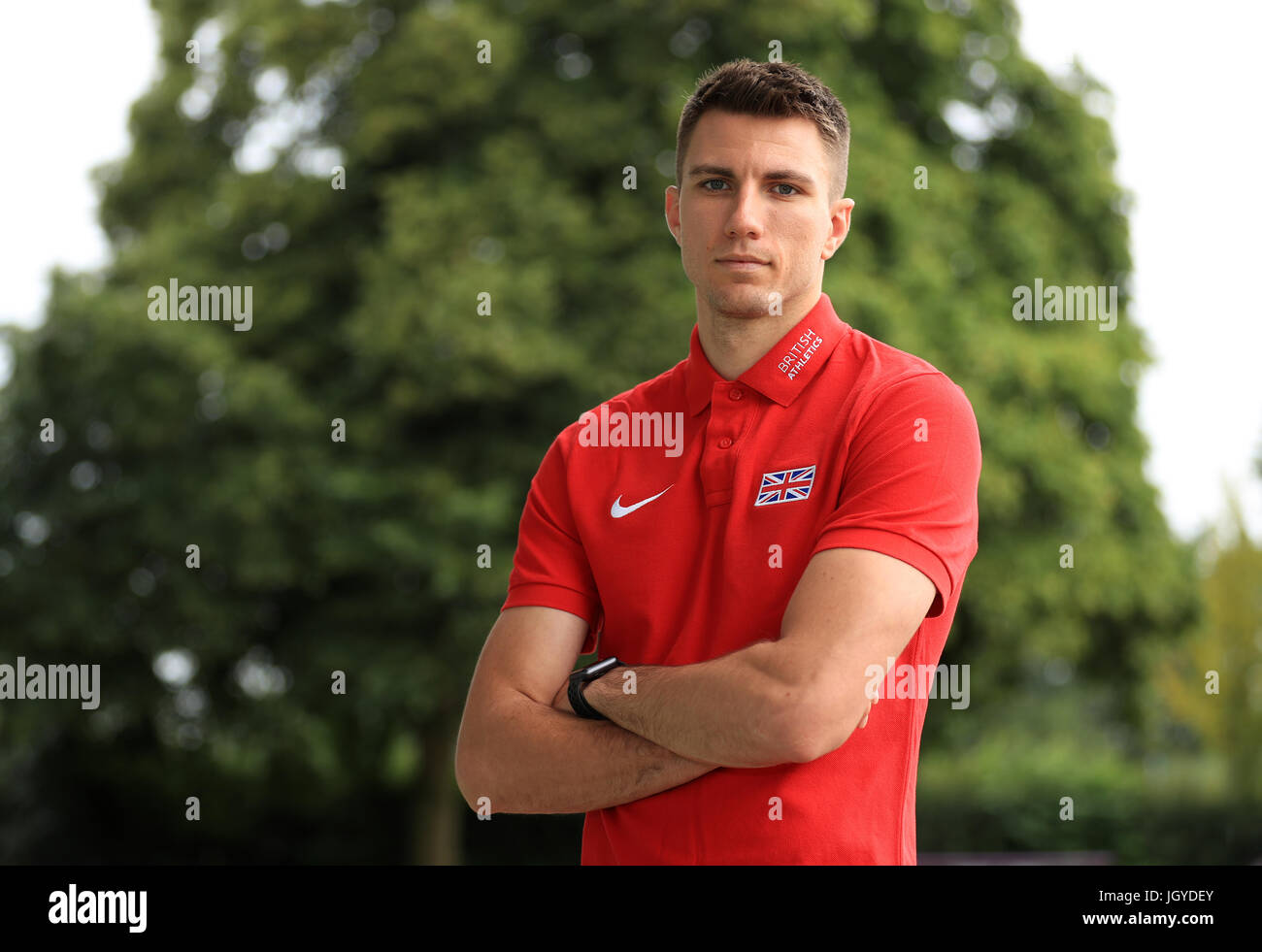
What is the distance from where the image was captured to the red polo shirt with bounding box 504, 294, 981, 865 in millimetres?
2457

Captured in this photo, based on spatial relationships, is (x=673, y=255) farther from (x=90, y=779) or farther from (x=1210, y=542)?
(x=1210, y=542)

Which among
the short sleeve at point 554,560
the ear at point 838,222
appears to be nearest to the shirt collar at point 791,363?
the ear at point 838,222

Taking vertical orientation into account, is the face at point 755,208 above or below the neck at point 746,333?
above

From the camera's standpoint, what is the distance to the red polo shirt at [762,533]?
246 centimetres

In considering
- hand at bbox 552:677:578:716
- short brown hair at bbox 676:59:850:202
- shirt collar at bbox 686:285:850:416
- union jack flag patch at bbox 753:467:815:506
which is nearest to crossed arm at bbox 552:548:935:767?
union jack flag patch at bbox 753:467:815:506

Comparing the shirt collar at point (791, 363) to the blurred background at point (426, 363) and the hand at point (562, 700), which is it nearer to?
the hand at point (562, 700)

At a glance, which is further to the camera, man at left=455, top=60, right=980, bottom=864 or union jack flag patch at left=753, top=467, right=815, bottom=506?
union jack flag patch at left=753, top=467, right=815, bottom=506

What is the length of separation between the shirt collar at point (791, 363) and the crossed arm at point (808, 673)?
42 cm

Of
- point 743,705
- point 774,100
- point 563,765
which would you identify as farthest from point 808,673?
point 774,100

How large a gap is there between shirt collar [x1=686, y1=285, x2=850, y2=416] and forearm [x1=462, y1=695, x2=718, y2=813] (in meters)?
0.70

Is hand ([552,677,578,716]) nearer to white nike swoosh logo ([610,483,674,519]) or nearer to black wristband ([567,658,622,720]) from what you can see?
black wristband ([567,658,622,720])

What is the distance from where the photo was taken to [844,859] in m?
2.43

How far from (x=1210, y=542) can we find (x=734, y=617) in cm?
2726

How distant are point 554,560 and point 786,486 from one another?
1.75 ft
